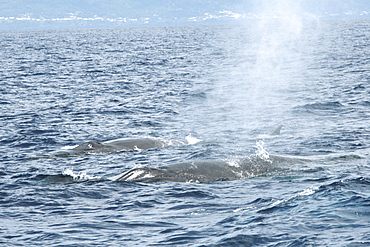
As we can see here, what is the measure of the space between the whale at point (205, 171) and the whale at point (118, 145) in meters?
4.88

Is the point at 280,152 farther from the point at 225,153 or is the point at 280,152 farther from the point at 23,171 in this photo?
the point at 23,171

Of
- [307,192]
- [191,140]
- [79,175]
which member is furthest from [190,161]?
[191,140]

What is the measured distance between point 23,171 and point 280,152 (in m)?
8.76

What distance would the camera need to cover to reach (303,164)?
19234 millimetres

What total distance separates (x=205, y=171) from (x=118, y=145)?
640 centimetres

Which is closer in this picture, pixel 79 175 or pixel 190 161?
pixel 190 161

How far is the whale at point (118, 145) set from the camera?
2280cm

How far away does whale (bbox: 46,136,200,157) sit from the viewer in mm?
22797

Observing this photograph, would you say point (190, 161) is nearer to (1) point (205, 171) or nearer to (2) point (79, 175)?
(1) point (205, 171)

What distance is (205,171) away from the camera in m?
18.2

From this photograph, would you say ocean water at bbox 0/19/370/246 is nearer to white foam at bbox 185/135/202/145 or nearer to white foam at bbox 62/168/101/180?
white foam at bbox 62/168/101/180

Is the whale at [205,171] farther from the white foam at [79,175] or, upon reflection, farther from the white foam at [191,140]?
the white foam at [191,140]

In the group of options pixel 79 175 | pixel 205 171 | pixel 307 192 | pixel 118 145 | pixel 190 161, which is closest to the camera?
pixel 307 192

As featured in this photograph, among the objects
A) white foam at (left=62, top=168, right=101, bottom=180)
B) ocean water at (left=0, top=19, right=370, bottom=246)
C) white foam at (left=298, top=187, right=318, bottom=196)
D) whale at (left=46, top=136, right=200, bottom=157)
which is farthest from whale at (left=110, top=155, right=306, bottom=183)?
whale at (left=46, top=136, right=200, bottom=157)
